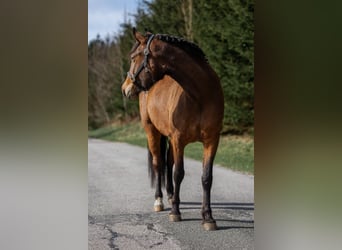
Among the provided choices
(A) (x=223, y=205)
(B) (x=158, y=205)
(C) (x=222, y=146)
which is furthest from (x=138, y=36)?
(A) (x=223, y=205)

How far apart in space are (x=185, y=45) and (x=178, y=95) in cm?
28

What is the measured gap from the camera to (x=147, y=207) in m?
2.51

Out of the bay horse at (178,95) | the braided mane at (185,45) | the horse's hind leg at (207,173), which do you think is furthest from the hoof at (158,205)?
the braided mane at (185,45)

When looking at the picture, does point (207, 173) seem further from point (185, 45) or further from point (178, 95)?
point (185, 45)

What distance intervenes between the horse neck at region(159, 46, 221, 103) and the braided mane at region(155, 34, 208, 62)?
0.08 ft

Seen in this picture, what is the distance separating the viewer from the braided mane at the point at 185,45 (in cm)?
248

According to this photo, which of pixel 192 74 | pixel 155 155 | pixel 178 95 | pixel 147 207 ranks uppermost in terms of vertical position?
pixel 192 74

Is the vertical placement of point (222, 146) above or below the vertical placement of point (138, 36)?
below

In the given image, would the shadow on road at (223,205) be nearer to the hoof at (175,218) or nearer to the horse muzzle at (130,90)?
the hoof at (175,218)
